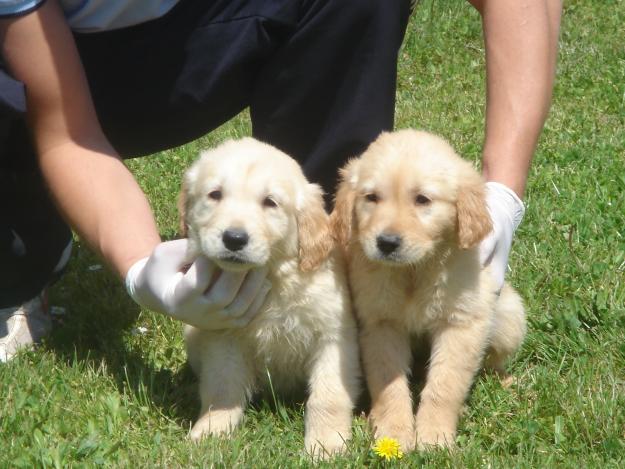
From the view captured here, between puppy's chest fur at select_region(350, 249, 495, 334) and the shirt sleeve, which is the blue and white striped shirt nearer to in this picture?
the shirt sleeve

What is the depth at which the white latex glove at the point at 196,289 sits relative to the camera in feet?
9.87

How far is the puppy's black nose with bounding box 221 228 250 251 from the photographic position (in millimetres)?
2871

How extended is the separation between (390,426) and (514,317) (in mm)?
653

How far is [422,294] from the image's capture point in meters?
3.23

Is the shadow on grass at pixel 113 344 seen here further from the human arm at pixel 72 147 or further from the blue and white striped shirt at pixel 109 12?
the blue and white striped shirt at pixel 109 12

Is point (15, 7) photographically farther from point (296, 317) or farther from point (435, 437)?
point (435, 437)

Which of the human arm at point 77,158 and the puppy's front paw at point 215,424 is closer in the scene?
the puppy's front paw at point 215,424

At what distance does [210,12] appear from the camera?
151 inches

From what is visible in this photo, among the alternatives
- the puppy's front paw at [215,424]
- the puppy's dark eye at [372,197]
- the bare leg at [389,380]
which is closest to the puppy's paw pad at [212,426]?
the puppy's front paw at [215,424]

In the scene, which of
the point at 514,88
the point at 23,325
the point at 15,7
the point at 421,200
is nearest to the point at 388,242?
Result: the point at 421,200

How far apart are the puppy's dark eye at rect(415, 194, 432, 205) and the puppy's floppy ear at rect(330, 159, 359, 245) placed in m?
0.21

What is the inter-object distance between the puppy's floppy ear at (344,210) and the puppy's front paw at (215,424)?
2.19 ft

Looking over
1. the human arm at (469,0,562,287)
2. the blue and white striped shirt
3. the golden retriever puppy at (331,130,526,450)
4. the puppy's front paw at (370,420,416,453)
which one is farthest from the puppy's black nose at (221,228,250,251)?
the blue and white striped shirt

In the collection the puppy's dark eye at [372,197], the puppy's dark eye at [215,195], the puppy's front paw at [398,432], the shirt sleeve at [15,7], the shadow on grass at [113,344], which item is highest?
the shirt sleeve at [15,7]
